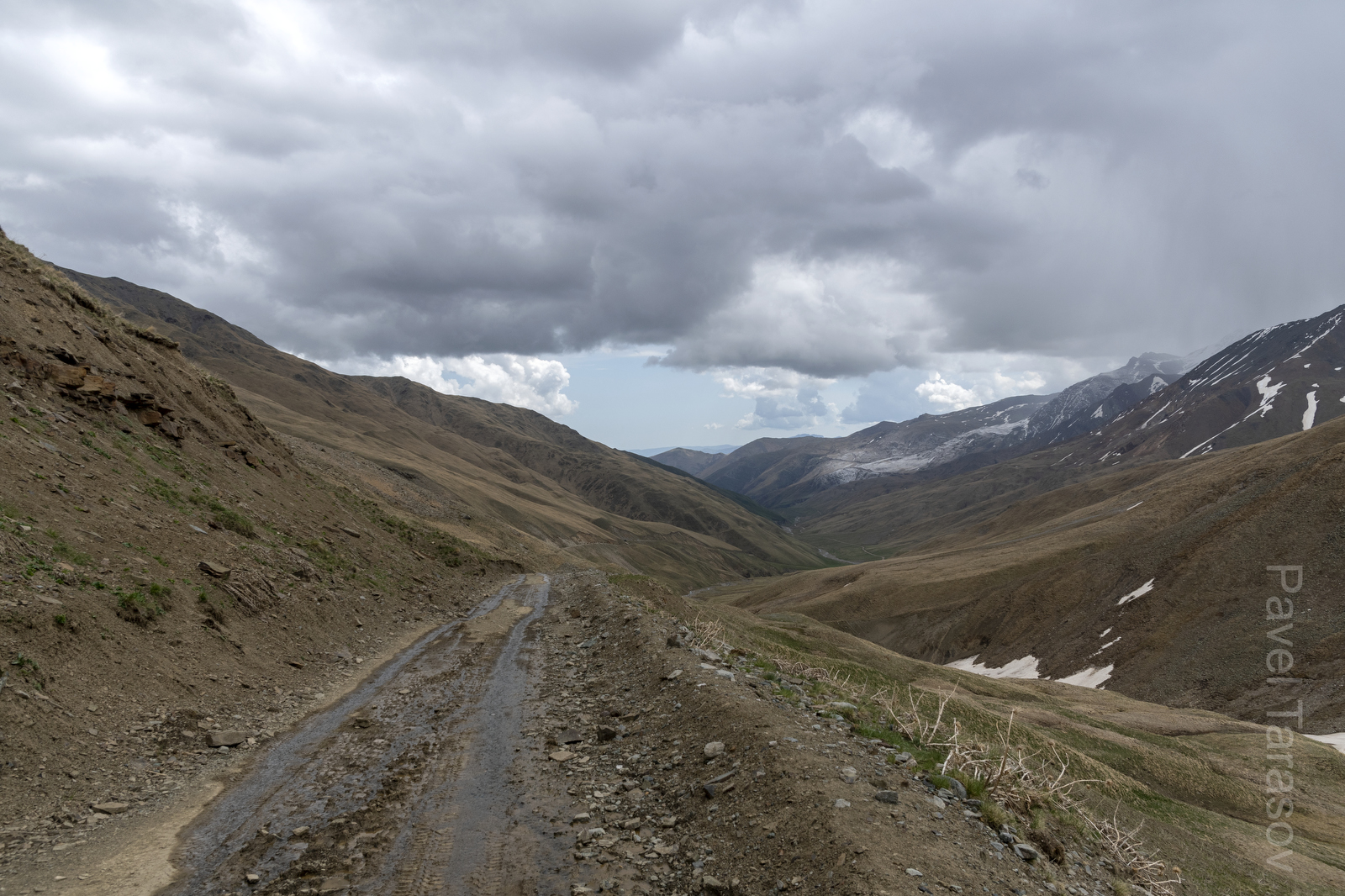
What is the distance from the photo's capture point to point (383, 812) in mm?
11203

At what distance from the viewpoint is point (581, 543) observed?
148 m

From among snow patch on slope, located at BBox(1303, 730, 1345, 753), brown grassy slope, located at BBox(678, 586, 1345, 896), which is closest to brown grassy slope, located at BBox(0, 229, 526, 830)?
brown grassy slope, located at BBox(678, 586, 1345, 896)

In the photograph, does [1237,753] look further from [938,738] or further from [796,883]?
[796,883]

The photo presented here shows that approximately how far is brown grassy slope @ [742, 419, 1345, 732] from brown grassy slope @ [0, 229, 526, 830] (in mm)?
65378

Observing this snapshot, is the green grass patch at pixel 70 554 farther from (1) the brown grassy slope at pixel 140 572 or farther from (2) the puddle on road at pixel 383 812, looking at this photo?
(2) the puddle on road at pixel 383 812

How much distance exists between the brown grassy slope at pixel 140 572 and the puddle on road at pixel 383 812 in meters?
2.08

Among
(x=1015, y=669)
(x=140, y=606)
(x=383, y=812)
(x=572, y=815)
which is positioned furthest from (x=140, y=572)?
(x=1015, y=669)

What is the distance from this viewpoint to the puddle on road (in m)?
9.17

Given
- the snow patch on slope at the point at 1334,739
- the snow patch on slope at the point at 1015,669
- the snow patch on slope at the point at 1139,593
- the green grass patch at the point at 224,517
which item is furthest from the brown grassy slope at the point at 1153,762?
the snow patch on slope at the point at 1139,593

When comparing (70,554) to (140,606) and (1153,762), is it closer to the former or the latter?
(140,606)

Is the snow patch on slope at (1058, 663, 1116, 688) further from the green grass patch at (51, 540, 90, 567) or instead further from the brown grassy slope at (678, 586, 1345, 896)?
the green grass patch at (51, 540, 90, 567)

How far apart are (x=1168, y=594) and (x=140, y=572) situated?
91058 mm

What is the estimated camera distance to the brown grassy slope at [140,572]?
12.8 m

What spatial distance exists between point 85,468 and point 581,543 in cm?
12711
